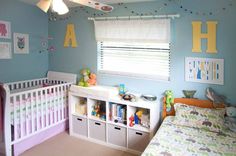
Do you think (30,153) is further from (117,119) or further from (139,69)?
(139,69)

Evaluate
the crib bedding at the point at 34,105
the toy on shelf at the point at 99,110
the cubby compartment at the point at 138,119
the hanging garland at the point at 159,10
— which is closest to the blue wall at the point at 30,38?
the hanging garland at the point at 159,10

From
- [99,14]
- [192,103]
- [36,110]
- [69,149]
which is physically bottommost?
[69,149]

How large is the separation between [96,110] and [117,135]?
21.6 inches

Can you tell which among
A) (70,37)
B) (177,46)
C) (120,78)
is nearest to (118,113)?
(120,78)

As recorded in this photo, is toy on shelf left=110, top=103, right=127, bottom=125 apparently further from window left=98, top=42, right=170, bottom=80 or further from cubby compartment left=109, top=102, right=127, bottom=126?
window left=98, top=42, right=170, bottom=80

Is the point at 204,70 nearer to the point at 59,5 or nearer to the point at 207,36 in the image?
the point at 207,36

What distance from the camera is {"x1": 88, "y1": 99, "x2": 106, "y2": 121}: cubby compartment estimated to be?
345 centimetres

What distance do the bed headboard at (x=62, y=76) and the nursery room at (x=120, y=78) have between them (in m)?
0.02

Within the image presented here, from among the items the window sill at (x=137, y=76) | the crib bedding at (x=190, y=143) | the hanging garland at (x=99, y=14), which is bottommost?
the crib bedding at (x=190, y=143)

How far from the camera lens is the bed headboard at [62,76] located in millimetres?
4012

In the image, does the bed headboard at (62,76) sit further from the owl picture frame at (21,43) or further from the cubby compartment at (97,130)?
the cubby compartment at (97,130)

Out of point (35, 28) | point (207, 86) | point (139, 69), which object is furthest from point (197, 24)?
point (35, 28)

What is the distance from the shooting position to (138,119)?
3162mm

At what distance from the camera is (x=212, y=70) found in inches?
110
